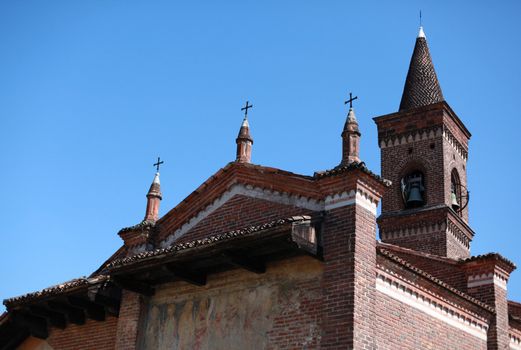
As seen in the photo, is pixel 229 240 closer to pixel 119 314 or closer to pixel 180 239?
pixel 180 239

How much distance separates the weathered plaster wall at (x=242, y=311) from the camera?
38.9 ft

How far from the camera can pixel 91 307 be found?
50.9ft

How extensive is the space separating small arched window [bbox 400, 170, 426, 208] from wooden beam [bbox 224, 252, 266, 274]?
1188 cm

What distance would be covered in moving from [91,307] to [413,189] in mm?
12367

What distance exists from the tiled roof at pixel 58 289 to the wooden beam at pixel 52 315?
Answer: 1.24ft

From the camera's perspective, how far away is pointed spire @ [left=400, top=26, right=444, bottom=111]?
25406 mm

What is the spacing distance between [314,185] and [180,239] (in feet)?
12.3

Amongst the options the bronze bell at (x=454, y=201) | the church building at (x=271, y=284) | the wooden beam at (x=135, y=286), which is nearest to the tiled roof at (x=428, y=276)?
the church building at (x=271, y=284)

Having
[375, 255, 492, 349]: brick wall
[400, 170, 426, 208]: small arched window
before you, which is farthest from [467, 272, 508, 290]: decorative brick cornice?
[400, 170, 426, 208]: small arched window

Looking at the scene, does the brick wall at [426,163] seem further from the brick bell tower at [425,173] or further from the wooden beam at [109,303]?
the wooden beam at [109,303]

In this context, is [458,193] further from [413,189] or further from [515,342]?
[515,342]

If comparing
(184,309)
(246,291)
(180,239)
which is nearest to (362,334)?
(246,291)

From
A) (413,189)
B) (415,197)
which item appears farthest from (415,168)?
(415,197)

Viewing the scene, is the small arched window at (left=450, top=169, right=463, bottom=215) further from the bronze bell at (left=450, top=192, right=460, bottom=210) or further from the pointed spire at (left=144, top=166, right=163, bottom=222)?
the pointed spire at (left=144, top=166, right=163, bottom=222)
